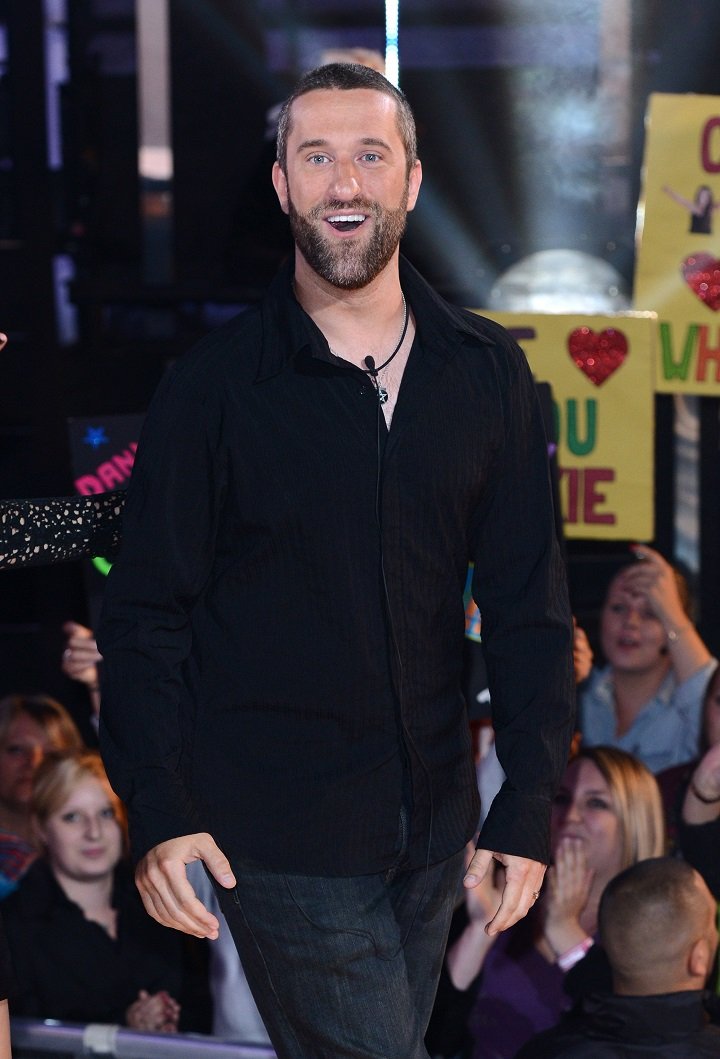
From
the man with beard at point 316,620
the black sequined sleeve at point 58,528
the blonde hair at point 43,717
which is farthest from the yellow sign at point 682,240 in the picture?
the black sequined sleeve at point 58,528

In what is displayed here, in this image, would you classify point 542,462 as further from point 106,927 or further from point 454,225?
point 454,225

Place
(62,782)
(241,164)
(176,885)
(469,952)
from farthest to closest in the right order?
(241,164), (62,782), (469,952), (176,885)

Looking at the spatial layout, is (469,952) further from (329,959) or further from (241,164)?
(241,164)

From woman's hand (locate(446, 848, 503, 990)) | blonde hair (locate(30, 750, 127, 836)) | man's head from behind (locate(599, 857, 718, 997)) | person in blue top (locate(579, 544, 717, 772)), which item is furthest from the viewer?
person in blue top (locate(579, 544, 717, 772))

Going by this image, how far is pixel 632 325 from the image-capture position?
423cm

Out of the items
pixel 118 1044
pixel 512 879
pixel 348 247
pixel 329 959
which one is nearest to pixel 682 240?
pixel 118 1044

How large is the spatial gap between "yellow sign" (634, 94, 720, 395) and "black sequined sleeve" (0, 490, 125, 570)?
9.39ft

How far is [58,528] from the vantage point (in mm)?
1724

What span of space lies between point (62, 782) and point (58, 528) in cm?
221

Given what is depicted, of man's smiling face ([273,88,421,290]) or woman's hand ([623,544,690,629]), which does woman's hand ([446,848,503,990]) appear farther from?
man's smiling face ([273,88,421,290])

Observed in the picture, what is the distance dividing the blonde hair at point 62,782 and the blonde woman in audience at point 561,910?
3.12 feet

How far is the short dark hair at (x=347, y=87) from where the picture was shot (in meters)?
1.69

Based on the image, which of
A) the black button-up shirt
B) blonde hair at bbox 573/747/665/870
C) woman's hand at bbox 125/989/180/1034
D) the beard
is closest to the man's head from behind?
blonde hair at bbox 573/747/665/870

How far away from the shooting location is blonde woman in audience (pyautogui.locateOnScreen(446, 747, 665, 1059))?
3.34 metres
